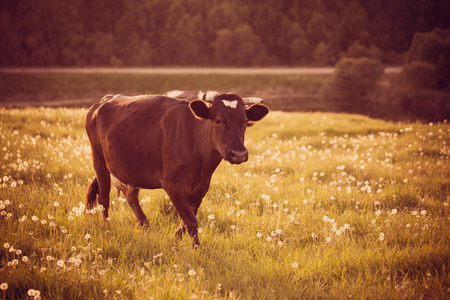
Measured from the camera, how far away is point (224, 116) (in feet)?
14.2

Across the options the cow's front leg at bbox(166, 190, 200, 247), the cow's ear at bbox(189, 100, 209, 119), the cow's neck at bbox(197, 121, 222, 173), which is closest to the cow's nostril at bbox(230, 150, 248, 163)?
the cow's neck at bbox(197, 121, 222, 173)

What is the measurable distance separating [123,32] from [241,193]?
222ft

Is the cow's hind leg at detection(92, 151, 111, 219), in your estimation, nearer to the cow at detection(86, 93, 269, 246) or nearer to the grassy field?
the cow at detection(86, 93, 269, 246)

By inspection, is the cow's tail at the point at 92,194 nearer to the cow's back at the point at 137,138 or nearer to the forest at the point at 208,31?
the cow's back at the point at 137,138

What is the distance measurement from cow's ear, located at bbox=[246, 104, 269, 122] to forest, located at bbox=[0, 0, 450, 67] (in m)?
56.6

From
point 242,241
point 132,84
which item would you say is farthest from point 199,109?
point 132,84

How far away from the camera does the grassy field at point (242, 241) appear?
3.71m

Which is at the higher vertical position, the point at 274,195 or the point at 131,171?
the point at 131,171

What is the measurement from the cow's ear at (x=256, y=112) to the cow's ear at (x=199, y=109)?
552 millimetres

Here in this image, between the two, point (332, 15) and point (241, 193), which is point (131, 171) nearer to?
point (241, 193)

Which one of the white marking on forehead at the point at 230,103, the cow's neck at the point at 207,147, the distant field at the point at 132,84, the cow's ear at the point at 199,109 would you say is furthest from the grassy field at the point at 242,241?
the distant field at the point at 132,84

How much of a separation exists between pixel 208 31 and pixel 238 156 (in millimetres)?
69553

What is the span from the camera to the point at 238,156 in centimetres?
404

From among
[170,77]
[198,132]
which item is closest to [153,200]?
[198,132]
